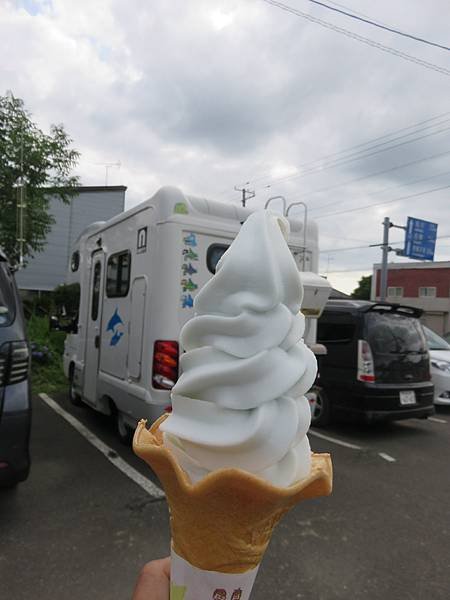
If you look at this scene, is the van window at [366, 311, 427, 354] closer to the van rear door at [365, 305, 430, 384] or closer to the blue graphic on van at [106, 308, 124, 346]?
the van rear door at [365, 305, 430, 384]

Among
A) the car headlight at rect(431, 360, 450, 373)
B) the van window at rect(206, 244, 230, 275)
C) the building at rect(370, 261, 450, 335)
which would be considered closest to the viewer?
the van window at rect(206, 244, 230, 275)

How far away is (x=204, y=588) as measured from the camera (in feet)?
4.17

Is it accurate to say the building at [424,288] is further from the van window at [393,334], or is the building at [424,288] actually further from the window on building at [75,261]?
the window on building at [75,261]

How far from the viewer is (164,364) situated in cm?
426

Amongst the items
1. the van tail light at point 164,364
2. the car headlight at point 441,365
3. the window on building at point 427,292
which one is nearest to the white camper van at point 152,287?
the van tail light at point 164,364

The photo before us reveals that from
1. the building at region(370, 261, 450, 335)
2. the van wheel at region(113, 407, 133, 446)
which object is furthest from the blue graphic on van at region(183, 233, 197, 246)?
the building at region(370, 261, 450, 335)

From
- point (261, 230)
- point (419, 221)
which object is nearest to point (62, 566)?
point (261, 230)

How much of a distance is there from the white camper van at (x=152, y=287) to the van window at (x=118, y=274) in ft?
0.04

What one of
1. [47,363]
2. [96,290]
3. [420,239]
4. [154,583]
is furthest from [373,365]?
[420,239]

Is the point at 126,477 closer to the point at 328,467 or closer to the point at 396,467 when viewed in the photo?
the point at 396,467

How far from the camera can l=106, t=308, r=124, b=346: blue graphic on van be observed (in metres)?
5.10

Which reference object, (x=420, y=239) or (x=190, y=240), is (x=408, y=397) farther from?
(x=420, y=239)

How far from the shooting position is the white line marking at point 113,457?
4062mm

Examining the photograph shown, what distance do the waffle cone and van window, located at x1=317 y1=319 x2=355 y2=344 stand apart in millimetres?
5183
